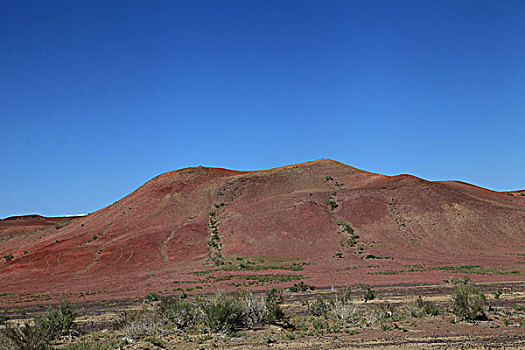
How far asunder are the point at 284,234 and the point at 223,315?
36.7 metres

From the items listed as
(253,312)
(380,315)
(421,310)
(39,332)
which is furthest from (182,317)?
(421,310)

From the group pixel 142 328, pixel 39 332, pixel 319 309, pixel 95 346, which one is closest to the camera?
pixel 39 332

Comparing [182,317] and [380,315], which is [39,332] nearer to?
[182,317]

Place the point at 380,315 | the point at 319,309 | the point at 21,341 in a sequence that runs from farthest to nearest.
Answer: the point at 319,309, the point at 380,315, the point at 21,341

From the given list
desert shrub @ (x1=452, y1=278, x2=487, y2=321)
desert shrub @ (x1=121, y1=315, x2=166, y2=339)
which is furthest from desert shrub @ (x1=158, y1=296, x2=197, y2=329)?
desert shrub @ (x1=452, y1=278, x2=487, y2=321)

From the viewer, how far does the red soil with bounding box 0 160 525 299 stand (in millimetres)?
37219

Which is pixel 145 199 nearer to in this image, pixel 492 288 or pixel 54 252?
pixel 54 252

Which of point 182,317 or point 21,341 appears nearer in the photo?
point 21,341

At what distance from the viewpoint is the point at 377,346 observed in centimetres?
1144

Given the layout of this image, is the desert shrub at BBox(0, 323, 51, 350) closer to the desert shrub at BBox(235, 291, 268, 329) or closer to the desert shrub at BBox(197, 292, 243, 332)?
the desert shrub at BBox(197, 292, 243, 332)

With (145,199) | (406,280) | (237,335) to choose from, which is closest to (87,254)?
(145,199)

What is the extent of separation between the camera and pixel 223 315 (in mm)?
13797

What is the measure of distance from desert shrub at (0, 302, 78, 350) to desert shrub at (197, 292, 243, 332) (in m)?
4.82

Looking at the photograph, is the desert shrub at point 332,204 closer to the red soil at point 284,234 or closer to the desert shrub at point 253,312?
the red soil at point 284,234
